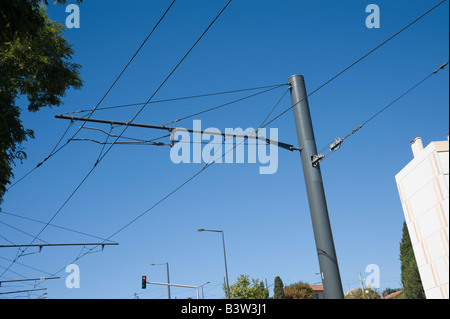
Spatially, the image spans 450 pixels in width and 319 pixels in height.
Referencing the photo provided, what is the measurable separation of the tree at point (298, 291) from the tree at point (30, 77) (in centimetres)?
9349

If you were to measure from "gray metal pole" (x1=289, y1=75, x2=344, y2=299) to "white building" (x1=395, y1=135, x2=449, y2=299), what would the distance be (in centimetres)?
5224

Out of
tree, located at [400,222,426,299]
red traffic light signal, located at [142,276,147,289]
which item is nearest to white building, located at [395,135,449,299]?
tree, located at [400,222,426,299]

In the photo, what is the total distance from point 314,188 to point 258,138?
6.99ft

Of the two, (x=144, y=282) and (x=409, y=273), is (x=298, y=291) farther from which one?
(x=144, y=282)

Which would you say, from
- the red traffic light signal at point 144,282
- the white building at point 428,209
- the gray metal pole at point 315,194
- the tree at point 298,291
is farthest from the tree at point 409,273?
the gray metal pole at point 315,194

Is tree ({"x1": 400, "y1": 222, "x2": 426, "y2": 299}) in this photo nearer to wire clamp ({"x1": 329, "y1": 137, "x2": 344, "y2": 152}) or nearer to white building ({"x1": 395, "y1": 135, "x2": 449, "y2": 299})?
white building ({"x1": 395, "y1": 135, "x2": 449, "y2": 299})

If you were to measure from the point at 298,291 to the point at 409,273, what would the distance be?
112 ft

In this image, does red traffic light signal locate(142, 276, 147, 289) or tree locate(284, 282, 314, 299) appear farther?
tree locate(284, 282, 314, 299)

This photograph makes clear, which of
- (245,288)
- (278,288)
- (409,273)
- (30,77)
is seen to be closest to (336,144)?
(30,77)

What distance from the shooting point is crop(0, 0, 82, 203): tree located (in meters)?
13.9

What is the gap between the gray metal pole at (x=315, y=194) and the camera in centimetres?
980

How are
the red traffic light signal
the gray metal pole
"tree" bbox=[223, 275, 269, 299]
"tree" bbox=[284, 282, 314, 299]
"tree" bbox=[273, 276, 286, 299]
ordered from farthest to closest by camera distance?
"tree" bbox=[284, 282, 314, 299] → "tree" bbox=[273, 276, 286, 299] → "tree" bbox=[223, 275, 269, 299] → the red traffic light signal → the gray metal pole
